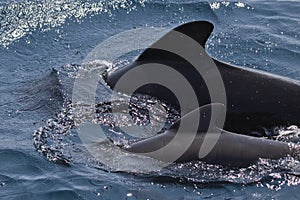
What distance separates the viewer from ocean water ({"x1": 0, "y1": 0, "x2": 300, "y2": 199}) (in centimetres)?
724

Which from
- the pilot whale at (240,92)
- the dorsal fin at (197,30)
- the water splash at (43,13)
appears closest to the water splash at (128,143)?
the pilot whale at (240,92)

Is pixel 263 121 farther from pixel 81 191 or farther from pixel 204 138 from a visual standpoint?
pixel 81 191

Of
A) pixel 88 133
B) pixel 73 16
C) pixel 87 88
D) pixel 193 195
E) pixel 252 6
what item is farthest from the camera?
pixel 252 6

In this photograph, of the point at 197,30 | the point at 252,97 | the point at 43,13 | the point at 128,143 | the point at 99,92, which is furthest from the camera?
the point at 43,13

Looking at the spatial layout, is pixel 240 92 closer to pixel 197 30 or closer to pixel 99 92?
pixel 197 30

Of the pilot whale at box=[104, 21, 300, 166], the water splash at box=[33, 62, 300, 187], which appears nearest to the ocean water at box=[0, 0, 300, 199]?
the water splash at box=[33, 62, 300, 187]

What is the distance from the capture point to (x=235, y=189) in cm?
723

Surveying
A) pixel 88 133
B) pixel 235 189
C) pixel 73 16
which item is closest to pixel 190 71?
pixel 88 133

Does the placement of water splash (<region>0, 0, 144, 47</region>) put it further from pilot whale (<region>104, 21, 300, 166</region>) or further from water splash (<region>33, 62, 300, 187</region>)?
water splash (<region>33, 62, 300, 187</region>)

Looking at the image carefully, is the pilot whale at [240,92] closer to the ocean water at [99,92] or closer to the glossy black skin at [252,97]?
the glossy black skin at [252,97]

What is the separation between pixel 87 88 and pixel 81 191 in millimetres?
3104

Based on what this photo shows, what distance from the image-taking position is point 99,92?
9.91 m

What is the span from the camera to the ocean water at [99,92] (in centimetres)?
724

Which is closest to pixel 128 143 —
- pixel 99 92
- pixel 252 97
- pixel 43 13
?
pixel 99 92
